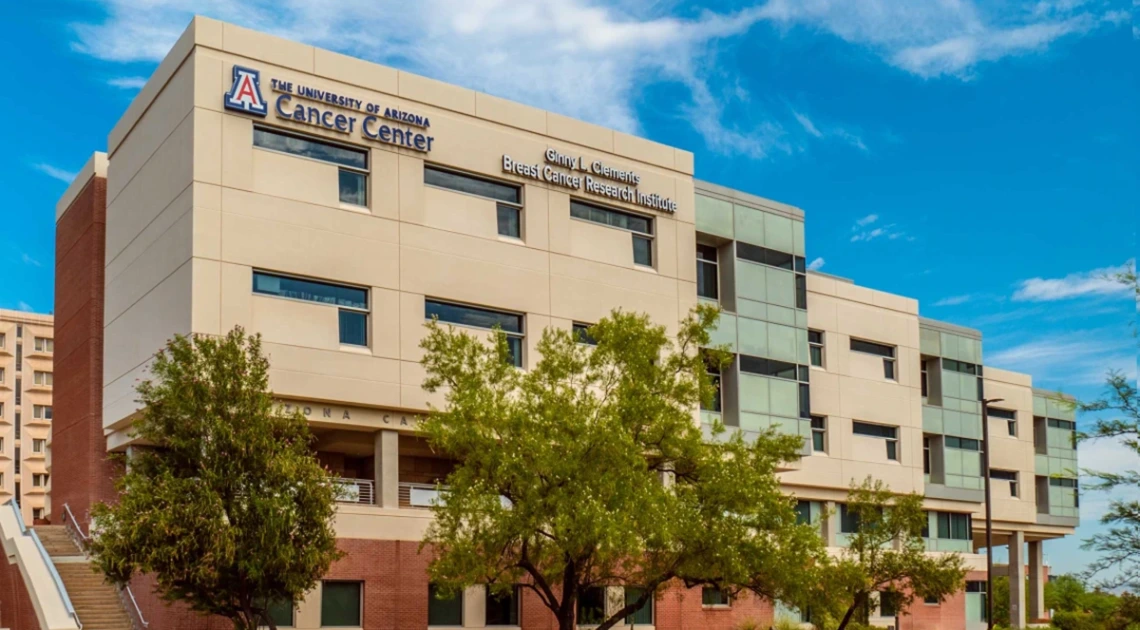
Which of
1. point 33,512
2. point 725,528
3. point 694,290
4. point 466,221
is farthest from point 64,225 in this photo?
point 33,512

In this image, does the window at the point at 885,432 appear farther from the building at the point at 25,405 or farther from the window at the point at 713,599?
the building at the point at 25,405

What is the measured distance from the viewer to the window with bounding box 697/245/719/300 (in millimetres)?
48906

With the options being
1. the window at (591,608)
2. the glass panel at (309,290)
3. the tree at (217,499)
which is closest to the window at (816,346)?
the window at (591,608)

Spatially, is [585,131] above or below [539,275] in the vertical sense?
above

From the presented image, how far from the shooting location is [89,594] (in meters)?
36.5

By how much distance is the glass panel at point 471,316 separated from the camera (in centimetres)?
3994

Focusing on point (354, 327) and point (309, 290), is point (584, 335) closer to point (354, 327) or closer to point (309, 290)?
point (354, 327)

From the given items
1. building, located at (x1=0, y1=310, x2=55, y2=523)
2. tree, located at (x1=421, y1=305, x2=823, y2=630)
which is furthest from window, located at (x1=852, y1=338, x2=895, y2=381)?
building, located at (x1=0, y1=310, x2=55, y2=523)

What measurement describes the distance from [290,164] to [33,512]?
347ft

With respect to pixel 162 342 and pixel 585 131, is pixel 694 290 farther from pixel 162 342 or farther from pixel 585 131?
pixel 162 342

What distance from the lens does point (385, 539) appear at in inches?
1476

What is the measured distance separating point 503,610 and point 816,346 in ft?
70.9

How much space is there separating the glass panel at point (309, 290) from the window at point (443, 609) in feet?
28.7

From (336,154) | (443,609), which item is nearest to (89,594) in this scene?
(443,609)
